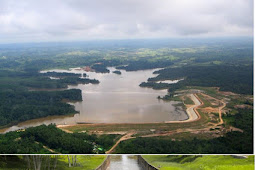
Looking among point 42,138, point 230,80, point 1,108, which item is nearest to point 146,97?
point 230,80

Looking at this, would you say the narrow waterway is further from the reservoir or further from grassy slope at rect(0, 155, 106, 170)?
the reservoir

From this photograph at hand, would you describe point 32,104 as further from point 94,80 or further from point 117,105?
point 117,105

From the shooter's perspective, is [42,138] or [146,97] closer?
[42,138]

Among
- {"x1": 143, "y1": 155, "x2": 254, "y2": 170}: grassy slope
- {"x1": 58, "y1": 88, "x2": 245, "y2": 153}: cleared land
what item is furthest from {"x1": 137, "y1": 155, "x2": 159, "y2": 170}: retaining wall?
{"x1": 58, "y1": 88, "x2": 245, "y2": 153}: cleared land

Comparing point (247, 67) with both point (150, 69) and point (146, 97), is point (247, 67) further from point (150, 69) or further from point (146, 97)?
point (146, 97)

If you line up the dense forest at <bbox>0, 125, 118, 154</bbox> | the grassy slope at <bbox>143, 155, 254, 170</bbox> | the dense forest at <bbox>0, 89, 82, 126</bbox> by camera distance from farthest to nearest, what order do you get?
the dense forest at <bbox>0, 89, 82, 126</bbox> → the dense forest at <bbox>0, 125, 118, 154</bbox> → the grassy slope at <bbox>143, 155, 254, 170</bbox>

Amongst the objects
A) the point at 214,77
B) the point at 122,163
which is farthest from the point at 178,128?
the point at 214,77

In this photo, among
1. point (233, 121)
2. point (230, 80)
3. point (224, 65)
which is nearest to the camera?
point (233, 121)
